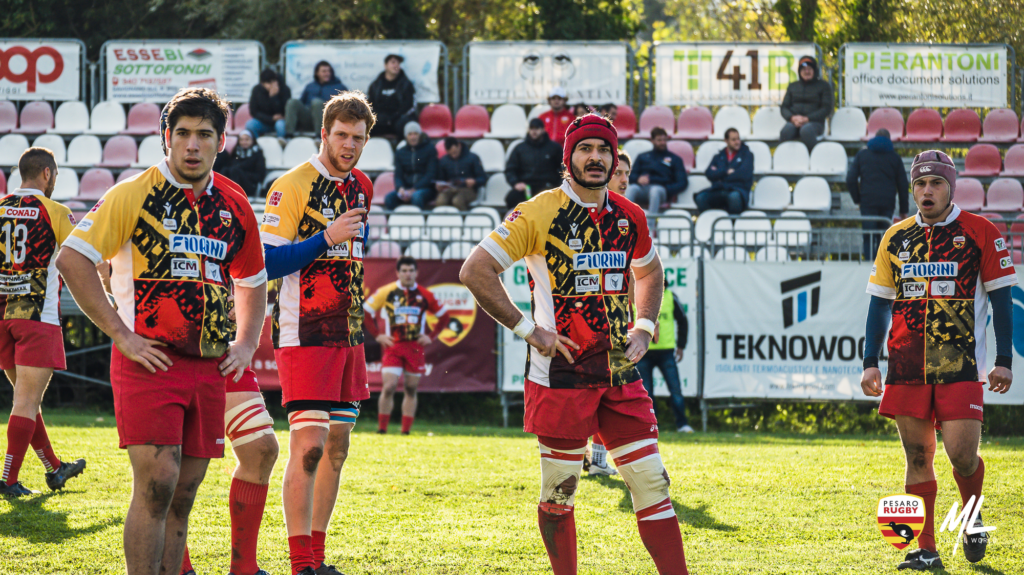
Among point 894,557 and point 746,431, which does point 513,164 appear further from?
point 894,557

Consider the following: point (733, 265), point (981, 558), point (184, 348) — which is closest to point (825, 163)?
point (733, 265)

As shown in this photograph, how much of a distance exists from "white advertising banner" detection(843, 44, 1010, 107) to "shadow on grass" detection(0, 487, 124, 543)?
16022 mm

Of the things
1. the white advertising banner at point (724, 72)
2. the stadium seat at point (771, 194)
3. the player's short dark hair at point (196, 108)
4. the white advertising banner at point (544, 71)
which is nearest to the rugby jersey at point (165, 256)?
the player's short dark hair at point (196, 108)

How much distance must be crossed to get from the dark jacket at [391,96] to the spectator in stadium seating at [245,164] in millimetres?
2420

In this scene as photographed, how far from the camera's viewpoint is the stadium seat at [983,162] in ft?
58.5

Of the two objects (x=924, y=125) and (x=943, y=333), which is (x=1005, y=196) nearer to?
(x=924, y=125)

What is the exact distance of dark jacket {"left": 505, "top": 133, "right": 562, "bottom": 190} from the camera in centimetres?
1551

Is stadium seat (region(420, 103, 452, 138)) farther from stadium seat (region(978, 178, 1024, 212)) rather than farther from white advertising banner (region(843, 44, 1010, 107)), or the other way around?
stadium seat (region(978, 178, 1024, 212))

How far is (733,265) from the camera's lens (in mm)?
13062

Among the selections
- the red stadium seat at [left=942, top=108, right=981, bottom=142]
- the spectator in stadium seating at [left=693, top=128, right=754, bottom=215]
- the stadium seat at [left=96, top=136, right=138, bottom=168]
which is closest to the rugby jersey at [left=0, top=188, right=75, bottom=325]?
the spectator in stadium seating at [left=693, top=128, right=754, bottom=215]

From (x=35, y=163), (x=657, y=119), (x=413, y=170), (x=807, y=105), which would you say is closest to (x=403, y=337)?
(x=413, y=170)

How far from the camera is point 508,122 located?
18750 mm

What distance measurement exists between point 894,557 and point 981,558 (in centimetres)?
45

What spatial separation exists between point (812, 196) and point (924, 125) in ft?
11.2
